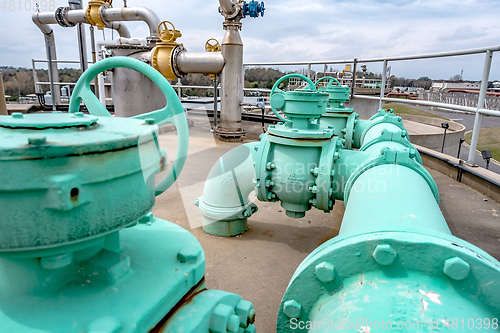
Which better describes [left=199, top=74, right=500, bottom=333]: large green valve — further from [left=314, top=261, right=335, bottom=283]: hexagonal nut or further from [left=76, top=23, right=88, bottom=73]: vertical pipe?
[left=76, top=23, right=88, bottom=73]: vertical pipe

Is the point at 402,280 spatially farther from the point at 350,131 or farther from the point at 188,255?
the point at 350,131

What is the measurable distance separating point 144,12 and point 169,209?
417cm

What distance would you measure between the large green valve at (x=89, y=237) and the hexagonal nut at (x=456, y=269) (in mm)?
484

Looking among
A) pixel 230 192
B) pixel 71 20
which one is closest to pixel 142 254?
pixel 230 192

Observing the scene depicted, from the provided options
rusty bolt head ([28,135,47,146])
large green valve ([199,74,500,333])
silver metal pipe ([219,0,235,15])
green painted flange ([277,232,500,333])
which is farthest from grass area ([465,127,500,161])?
rusty bolt head ([28,135,47,146])

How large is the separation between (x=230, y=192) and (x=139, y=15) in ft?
15.4

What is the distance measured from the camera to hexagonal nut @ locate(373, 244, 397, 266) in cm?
69

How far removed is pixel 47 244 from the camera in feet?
1.90

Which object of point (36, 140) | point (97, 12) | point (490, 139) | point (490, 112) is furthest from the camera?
point (490, 139)

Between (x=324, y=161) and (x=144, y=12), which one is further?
(x=144, y=12)

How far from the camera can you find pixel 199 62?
5.52 meters

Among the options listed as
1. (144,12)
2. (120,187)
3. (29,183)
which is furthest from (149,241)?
(144,12)

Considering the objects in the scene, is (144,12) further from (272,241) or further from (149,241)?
(149,241)

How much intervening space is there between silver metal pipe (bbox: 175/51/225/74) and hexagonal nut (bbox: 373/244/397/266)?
5328 mm
